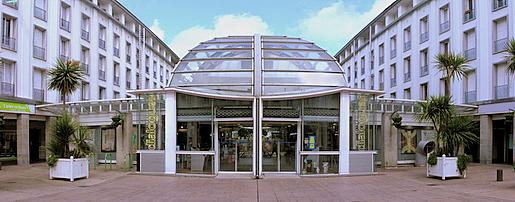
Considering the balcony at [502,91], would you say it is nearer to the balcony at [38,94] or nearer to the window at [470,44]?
the window at [470,44]

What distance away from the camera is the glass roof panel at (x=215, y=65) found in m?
22.2

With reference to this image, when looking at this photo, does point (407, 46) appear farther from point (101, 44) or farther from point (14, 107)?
point (14, 107)

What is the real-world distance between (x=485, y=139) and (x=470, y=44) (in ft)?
21.8

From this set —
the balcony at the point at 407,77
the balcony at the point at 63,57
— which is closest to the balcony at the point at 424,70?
the balcony at the point at 407,77

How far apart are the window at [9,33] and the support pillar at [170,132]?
1253 cm

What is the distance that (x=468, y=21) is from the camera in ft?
102

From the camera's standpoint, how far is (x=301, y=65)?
22578 mm

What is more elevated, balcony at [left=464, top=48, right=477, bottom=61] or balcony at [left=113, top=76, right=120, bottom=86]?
balcony at [left=464, top=48, right=477, bottom=61]

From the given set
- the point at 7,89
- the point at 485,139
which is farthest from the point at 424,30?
the point at 7,89

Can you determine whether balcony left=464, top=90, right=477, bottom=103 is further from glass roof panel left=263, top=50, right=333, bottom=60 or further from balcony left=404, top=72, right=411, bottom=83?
glass roof panel left=263, top=50, right=333, bottom=60

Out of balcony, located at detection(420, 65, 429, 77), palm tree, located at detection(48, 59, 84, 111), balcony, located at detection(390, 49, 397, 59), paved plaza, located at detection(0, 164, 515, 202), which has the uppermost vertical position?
balcony, located at detection(390, 49, 397, 59)

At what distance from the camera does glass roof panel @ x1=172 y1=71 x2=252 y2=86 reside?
71.4 ft

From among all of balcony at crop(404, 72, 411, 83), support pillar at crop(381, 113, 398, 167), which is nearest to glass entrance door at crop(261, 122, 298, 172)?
support pillar at crop(381, 113, 398, 167)

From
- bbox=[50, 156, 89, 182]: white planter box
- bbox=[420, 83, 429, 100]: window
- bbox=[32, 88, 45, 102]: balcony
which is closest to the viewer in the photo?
bbox=[50, 156, 89, 182]: white planter box
